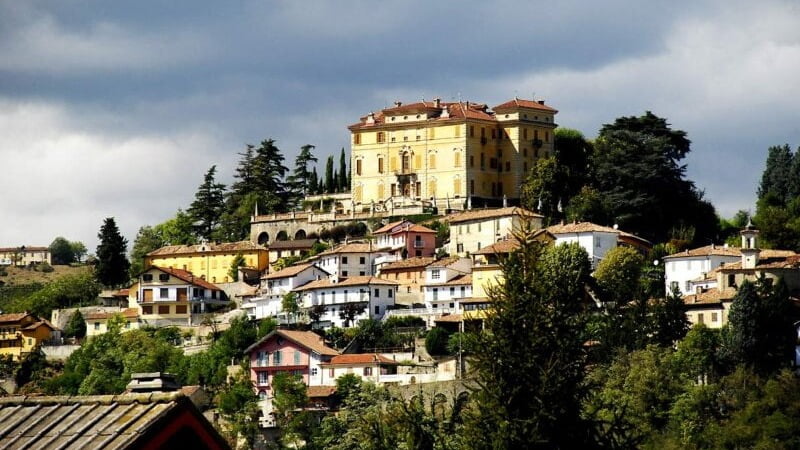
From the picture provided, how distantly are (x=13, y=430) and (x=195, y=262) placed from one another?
9676 cm

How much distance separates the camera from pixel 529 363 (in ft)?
58.5

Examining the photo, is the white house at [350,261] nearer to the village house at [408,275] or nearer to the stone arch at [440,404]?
the village house at [408,275]

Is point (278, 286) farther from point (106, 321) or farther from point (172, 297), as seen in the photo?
point (106, 321)

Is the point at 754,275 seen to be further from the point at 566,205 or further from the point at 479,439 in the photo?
the point at 479,439

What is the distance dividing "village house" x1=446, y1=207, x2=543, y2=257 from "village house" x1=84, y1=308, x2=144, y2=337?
63.4ft

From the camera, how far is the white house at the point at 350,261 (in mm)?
96438

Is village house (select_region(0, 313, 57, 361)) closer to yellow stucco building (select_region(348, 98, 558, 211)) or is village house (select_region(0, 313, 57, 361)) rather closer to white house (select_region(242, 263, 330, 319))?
white house (select_region(242, 263, 330, 319))

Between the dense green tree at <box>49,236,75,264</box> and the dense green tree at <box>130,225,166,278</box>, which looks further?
the dense green tree at <box>49,236,75,264</box>

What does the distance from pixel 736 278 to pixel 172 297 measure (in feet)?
122

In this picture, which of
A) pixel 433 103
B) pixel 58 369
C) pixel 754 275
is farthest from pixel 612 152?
pixel 58 369

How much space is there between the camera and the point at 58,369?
96.1 m

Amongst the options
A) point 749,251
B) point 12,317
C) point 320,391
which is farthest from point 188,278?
point 749,251

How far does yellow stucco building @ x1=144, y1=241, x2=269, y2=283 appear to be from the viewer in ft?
351

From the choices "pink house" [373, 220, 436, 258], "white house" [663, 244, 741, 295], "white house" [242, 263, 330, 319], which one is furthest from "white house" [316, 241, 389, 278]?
"white house" [663, 244, 741, 295]
